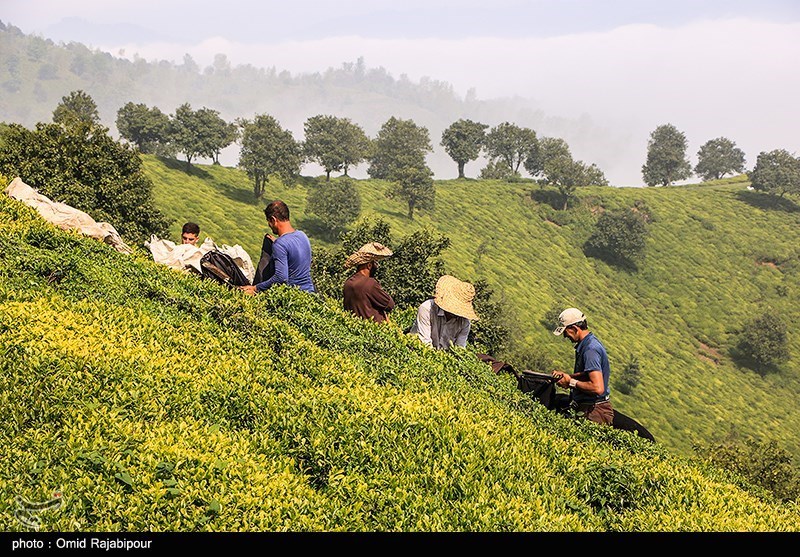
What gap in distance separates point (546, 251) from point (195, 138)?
53.4 m

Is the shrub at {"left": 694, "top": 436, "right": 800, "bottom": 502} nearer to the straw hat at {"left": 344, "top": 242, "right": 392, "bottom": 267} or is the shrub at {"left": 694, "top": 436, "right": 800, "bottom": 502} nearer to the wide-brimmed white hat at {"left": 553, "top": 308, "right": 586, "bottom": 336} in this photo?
the wide-brimmed white hat at {"left": 553, "top": 308, "right": 586, "bottom": 336}

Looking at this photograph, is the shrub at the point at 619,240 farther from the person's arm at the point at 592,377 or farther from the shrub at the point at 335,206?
the person's arm at the point at 592,377

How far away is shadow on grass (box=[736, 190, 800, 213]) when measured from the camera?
98.1 metres

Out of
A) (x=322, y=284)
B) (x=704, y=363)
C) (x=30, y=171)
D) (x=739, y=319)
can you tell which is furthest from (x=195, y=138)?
(x=739, y=319)

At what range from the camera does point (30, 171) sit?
1001 inches

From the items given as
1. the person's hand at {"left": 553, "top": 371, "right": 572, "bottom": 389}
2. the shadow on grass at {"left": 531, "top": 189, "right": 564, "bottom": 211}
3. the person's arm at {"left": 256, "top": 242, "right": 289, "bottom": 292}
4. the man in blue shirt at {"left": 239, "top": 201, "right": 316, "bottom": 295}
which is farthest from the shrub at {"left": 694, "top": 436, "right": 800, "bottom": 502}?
the shadow on grass at {"left": 531, "top": 189, "right": 564, "bottom": 211}

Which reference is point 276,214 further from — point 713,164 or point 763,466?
point 713,164

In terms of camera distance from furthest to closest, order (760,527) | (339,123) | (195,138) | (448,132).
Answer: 1. (448,132)
2. (339,123)
3. (195,138)
4. (760,527)

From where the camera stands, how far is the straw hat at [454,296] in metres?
10.1

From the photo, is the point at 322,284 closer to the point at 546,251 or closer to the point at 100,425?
the point at 100,425

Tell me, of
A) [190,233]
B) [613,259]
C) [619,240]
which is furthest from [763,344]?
[190,233]

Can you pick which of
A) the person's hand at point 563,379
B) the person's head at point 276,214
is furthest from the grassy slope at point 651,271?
the person's head at point 276,214

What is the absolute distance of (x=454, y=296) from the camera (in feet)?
33.6

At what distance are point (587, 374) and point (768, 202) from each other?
112m
